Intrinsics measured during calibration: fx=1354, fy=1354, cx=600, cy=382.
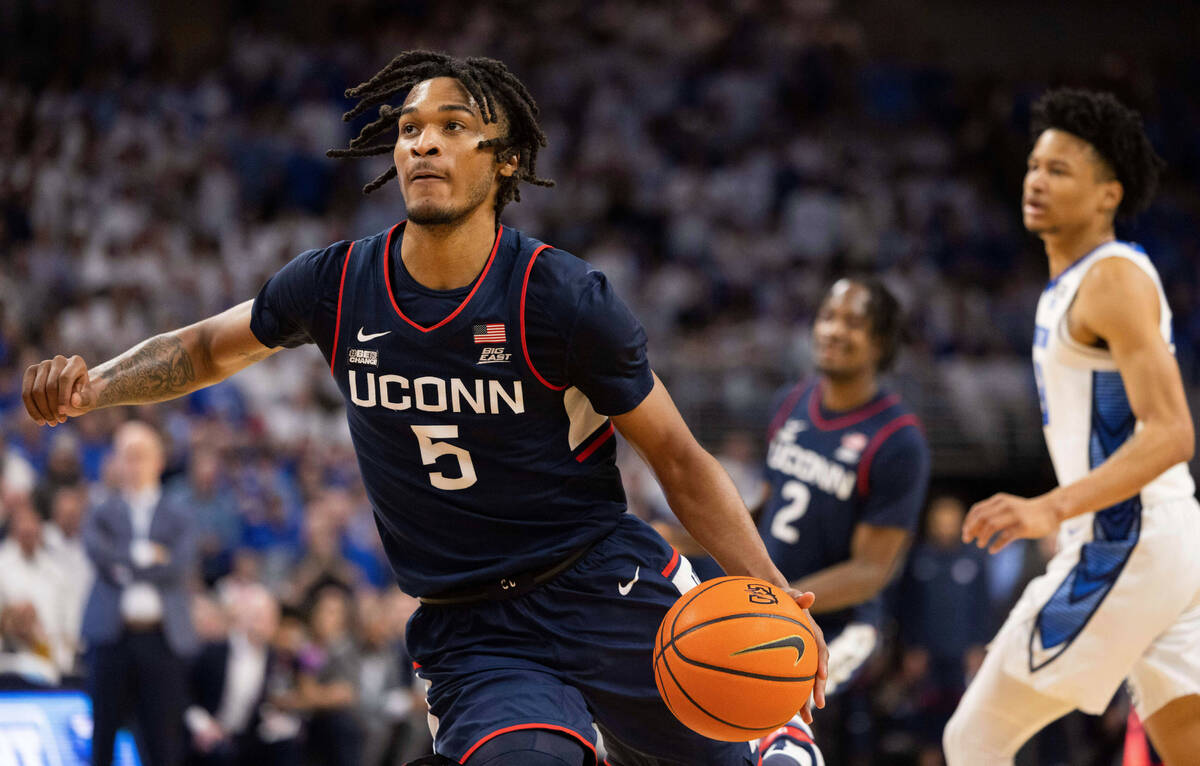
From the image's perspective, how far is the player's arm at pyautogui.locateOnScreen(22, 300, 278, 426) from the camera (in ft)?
12.1

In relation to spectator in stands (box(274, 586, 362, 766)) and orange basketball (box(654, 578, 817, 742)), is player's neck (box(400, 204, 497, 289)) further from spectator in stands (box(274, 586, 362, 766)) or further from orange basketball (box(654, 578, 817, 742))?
spectator in stands (box(274, 586, 362, 766))

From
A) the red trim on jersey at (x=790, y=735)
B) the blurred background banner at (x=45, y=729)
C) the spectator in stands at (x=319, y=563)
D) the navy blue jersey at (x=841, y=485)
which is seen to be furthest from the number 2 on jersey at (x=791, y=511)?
the spectator in stands at (x=319, y=563)

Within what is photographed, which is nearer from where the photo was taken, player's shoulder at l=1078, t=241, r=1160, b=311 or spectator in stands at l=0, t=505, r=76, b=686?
player's shoulder at l=1078, t=241, r=1160, b=311

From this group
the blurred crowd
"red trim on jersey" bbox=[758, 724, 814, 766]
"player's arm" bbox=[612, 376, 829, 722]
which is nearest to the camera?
"player's arm" bbox=[612, 376, 829, 722]

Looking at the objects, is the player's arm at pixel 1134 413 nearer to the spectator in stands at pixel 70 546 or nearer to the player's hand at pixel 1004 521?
the player's hand at pixel 1004 521

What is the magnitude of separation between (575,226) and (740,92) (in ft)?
10.8

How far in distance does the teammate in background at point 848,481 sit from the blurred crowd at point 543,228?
4.47 metres

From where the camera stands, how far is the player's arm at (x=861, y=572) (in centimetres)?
502

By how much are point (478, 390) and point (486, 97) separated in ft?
2.59

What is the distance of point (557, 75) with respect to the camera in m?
16.6

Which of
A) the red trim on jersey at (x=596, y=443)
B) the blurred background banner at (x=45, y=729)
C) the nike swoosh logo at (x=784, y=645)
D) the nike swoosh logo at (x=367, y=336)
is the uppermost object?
the nike swoosh logo at (x=367, y=336)

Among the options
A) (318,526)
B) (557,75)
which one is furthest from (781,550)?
(557,75)

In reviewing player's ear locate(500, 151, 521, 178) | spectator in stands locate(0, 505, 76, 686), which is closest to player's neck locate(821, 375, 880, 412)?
player's ear locate(500, 151, 521, 178)

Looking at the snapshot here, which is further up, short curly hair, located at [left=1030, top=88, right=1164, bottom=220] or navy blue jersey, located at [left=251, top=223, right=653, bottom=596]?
short curly hair, located at [left=1030, top=88, right=1164, bottom=220]
